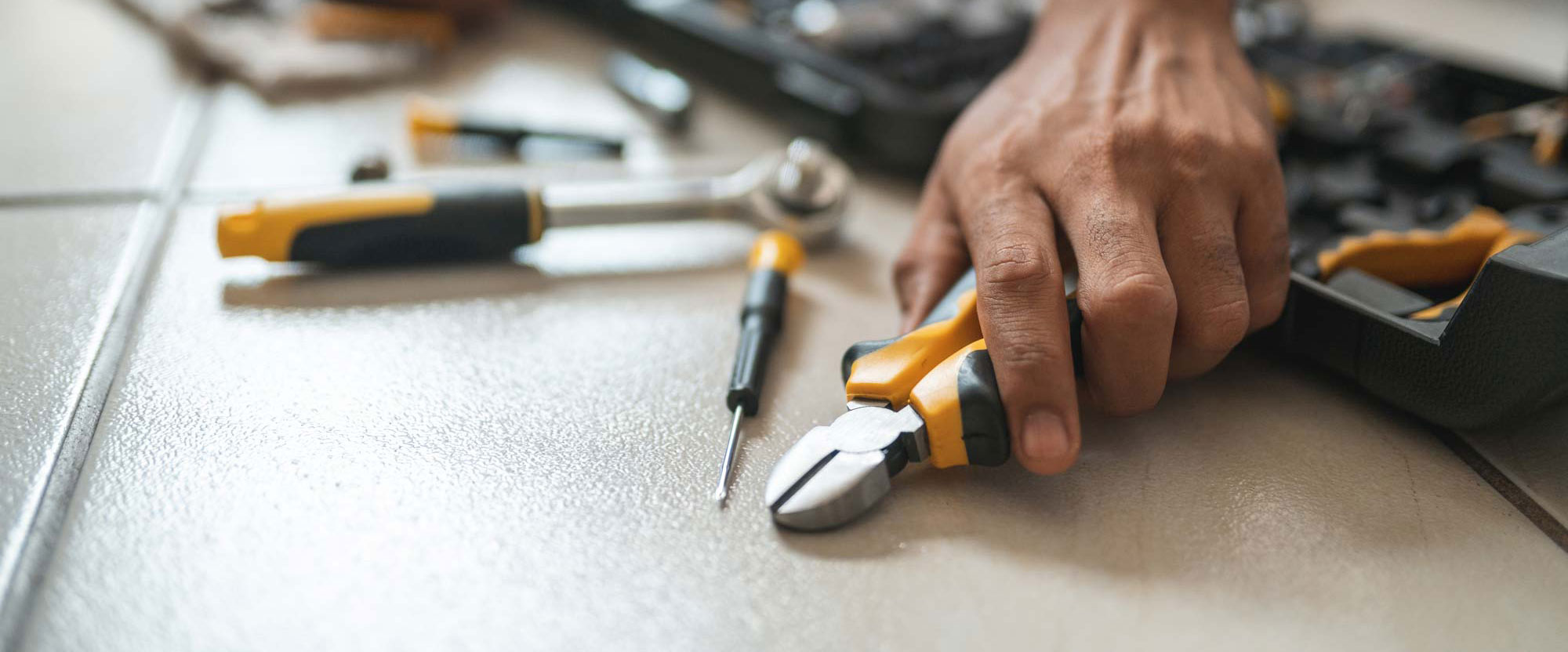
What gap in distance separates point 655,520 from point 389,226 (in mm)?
309

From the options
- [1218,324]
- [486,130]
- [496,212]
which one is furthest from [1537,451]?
[486,130]

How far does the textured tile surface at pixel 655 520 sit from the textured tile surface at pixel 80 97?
0.24m

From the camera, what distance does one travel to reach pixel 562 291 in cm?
66

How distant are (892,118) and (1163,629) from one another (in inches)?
18.6

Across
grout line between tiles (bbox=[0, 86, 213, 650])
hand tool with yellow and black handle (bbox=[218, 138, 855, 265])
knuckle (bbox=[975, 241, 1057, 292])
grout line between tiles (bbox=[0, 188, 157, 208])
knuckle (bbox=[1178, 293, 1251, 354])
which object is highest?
knuckle (bbox=[975, 241, 1057, 292])

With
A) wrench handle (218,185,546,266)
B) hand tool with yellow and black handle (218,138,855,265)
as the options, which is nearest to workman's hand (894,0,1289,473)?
hand tool with yellow and black handle (218,138,855,265)

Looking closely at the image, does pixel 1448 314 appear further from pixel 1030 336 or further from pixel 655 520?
pixel 655 520

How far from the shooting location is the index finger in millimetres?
456

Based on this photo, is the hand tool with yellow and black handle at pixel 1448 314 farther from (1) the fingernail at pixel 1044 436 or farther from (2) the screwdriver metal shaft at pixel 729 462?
(2) the screwdriver metal shaft at pixel 729 462

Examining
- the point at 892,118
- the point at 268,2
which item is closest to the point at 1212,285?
the point at 892,118

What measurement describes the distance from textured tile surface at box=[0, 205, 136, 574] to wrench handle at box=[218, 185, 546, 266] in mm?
99

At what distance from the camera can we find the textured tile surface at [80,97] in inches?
29.9

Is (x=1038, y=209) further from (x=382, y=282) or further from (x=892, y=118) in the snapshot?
(x=382, y=282)

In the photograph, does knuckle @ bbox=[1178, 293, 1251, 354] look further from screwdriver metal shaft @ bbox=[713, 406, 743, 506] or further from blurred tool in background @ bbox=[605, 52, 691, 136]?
blurred tool in background @ bbox=[605, 52, 691, 136]
